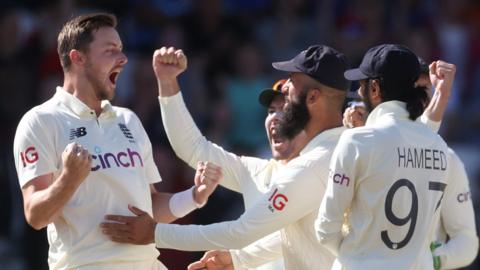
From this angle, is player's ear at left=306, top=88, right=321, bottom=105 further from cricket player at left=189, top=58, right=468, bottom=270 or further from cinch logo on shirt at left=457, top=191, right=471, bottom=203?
cinch logo on shirt at left=457, top=191, right=471, bottom=203

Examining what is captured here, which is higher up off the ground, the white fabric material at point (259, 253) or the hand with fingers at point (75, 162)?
the hand with fingers at point (75, 162)

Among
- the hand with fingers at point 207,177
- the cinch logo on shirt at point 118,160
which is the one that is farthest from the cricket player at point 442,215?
the cinch logo on shirt at point 118,160

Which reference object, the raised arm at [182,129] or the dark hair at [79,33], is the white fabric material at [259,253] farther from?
the dark hair at [79,33]

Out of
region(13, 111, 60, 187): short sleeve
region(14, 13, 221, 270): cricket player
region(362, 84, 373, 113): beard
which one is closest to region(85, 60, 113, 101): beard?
region(14, 13, 221, 270): cricket player

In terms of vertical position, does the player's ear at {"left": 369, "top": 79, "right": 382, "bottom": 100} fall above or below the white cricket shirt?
above

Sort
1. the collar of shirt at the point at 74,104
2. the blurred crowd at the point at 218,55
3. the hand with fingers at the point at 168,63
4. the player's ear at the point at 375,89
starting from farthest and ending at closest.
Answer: the blurred crowd at the point at 218,55 → the hand with fingers at the point at 168,63 → the collar of shirt at the point at 74,104 → the player's ear at the point at 375,89

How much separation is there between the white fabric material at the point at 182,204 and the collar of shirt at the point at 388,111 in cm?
133

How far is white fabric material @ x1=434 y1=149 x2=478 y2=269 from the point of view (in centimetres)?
748

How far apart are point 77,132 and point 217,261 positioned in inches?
46.3

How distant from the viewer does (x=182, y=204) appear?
284 inches

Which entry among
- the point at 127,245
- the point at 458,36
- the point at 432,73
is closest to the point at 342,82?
the point at 432,73

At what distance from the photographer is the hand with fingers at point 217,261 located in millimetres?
7242

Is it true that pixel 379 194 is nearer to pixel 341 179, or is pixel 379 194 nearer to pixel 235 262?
pixel 341 179

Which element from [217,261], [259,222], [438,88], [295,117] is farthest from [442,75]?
[217,261]
